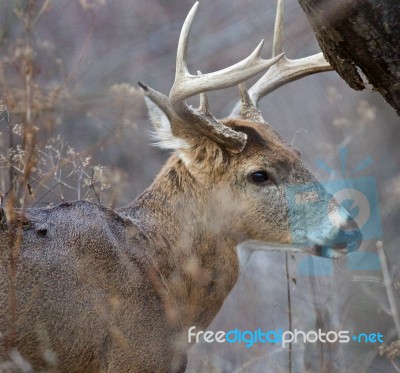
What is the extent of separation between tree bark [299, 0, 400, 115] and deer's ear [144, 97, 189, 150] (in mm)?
1991

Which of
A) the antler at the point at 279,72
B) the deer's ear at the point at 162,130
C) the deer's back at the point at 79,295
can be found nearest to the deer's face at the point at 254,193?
the deer's ear at the point at 162,130

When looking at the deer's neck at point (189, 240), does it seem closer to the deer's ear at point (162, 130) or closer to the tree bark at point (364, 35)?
the deer's ear at point (162, 130)

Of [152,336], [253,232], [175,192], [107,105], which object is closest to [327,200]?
[253,232]

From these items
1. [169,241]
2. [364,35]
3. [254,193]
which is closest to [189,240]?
[169,241]

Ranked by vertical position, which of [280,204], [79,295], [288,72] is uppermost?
[288,72]

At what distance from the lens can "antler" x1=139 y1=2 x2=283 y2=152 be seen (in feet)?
12.8

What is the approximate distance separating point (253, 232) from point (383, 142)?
3328 millimetres

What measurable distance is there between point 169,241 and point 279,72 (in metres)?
1.46

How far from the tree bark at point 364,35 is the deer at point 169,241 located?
1393mm

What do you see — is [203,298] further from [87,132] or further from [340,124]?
[87,132]

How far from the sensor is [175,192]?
4.25 meters

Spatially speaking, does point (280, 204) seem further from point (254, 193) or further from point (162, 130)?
point (162, 130)

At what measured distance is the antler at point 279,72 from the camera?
467cm

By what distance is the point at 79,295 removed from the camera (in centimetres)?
347
